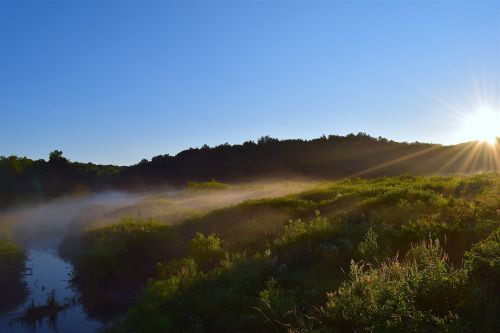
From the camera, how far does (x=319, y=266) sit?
10.4 metres

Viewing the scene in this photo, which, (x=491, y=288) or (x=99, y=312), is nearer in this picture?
(x=491, y=288)

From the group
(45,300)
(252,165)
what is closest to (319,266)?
(45,300)

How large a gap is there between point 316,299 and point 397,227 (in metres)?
5.14

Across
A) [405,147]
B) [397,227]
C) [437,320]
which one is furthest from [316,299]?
[405,147]

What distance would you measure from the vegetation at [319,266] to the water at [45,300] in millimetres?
811

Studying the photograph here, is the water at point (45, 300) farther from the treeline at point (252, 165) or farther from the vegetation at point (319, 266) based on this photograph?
the treeline at point (252, 165)

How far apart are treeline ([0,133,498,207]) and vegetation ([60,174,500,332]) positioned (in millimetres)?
31030

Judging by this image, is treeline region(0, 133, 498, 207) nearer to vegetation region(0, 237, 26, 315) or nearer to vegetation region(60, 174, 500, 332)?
vegetation region(0, 237, 26, 315)

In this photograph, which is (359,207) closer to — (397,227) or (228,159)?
(397,227)

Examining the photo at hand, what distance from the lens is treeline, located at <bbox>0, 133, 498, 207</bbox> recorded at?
163ft

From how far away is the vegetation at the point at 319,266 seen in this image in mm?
6684

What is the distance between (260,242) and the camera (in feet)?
45.6

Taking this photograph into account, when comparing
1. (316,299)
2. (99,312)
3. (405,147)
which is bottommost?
(99,312)

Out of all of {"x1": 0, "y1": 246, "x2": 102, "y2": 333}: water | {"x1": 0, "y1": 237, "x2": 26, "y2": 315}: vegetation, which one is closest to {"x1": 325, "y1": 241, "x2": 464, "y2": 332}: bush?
{"x1": 0, "y1": 246, "x2": 102, "y2": 333}: water
